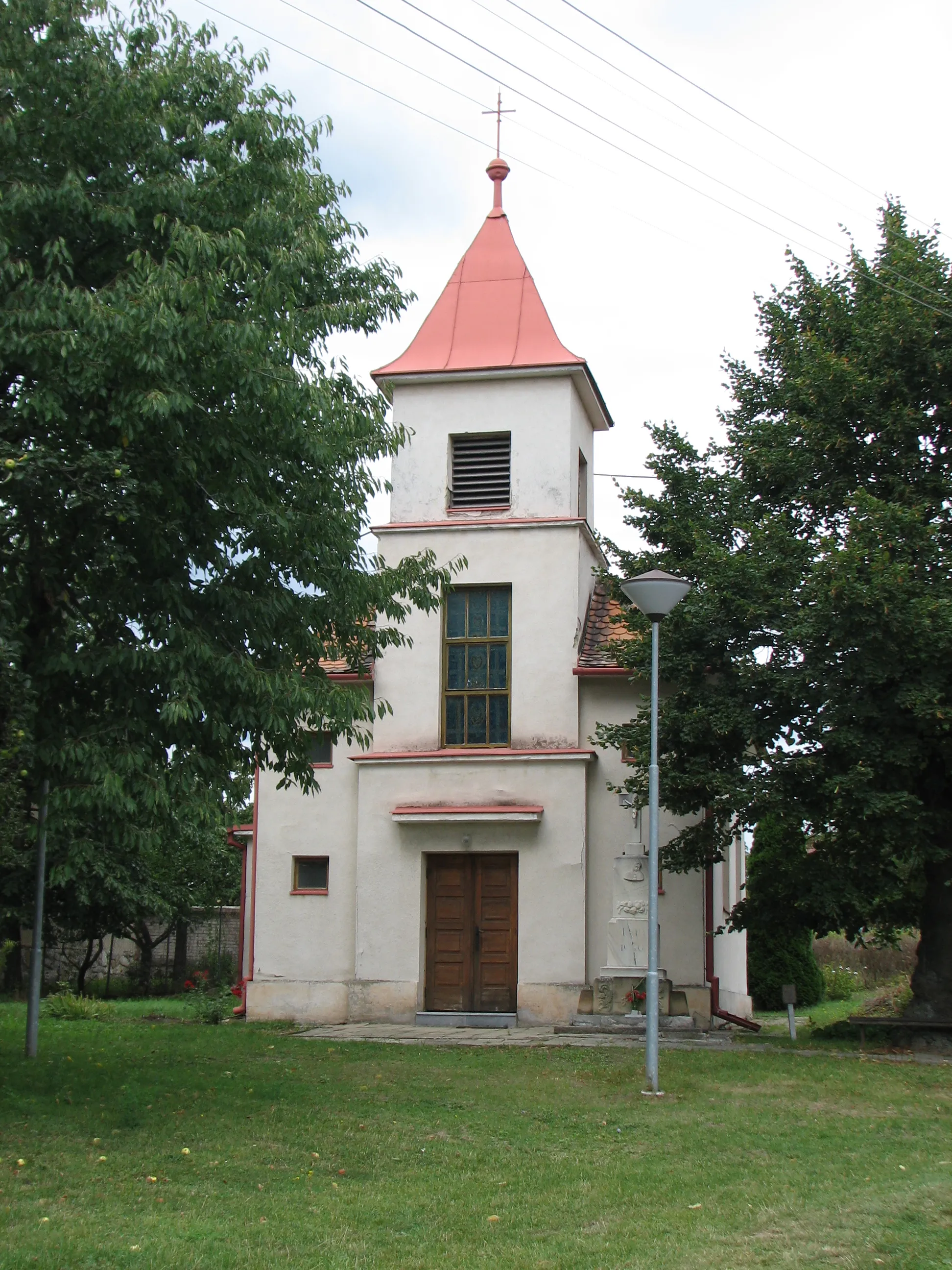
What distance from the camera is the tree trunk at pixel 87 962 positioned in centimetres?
2539

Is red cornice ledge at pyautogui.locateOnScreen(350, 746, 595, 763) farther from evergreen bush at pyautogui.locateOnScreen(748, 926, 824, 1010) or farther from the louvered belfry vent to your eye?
evergreen bush at pyautogui.locateOnScreen(748, 926, 824, 1010)

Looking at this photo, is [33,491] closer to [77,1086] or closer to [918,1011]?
[77,1086]

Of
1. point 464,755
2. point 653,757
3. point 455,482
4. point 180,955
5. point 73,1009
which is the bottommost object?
point 73,1009

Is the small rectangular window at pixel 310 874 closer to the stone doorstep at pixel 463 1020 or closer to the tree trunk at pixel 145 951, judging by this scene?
the stone doorstep at pixel 463 1020

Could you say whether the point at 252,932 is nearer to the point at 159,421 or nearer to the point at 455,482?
the point at 455,482

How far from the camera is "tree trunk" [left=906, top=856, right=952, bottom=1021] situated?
1584cm

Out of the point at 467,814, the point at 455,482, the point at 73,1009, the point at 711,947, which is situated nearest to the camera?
the point at 711,947

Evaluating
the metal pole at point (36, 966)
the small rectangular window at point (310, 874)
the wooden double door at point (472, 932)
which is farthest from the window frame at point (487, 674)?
the metal pole at point (36, 966)

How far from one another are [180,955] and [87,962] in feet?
7.92

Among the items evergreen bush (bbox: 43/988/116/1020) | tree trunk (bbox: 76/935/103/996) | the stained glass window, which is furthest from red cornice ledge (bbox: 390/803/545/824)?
tree trunk (bbox: 76/935/103/996)

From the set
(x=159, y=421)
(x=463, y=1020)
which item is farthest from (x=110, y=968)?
(x=159, y=421)

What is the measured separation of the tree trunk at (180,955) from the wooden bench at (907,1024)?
51.6 feet

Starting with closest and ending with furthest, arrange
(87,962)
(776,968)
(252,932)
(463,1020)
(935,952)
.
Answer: (935,952)
(463,1020)
(252,932)
(776,968)
(87,962)

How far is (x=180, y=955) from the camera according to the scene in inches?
1084
